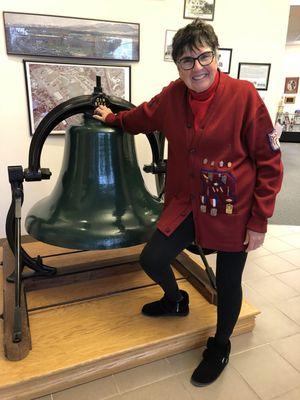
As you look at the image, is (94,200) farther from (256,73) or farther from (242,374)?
(256,73)

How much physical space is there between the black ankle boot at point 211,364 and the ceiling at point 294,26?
18.7 ft

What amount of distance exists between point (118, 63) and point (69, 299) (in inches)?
66.0

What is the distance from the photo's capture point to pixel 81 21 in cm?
229

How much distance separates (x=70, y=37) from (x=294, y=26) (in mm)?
6464

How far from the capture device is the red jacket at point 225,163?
1114 millimetres

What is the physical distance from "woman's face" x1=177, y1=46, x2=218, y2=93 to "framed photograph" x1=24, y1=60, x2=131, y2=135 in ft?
4.33

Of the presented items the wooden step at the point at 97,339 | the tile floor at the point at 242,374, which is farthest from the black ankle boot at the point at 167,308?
the tile floor at the point at 242,374

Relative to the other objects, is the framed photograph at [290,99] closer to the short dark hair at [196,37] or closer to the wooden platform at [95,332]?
the wooden platform at [95,332]

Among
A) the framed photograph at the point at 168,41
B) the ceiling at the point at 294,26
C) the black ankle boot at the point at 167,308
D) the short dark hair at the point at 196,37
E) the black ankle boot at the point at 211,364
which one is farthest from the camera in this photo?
the ceiling at the point at 294,26

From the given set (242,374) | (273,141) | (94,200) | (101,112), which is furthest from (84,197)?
Answer: (242,374)

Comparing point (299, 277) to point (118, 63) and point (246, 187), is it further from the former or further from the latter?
point (118, 63)

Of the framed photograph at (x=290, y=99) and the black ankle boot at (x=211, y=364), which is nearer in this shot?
the black ankle boot at (x=211, y=364)

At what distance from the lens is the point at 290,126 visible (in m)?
10.3

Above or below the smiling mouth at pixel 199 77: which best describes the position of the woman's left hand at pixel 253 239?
below
